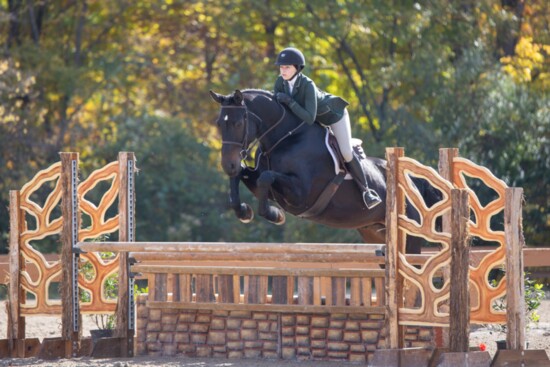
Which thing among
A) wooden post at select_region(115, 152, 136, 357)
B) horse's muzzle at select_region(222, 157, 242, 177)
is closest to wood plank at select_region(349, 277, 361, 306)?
horse's muzzle at select_region(222, 157, 242, 177)

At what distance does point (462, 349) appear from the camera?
5953 millimetres

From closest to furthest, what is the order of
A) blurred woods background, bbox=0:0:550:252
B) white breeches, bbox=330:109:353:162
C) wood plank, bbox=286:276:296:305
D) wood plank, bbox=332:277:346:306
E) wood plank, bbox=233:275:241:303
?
wood plank, bbox=332:277:346:306 → wood plank, bbox=286:276:296:305 → wood plank, bbox=233:275:241:303 → white breeches, bbox=330:109:353:162 → blurred woods background, bbox=0:0:550:252

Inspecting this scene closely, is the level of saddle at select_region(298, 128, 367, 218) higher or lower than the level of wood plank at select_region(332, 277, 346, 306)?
higher

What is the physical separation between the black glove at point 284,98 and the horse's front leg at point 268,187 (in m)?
→ 0.53

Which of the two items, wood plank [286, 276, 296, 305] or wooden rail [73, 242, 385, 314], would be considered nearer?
wooden rail [73, 242, 385, 314]

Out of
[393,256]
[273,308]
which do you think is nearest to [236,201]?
[273,308]

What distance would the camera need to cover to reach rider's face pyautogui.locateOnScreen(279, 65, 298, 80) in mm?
7270

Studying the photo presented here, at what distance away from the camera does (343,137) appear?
7.45 metres

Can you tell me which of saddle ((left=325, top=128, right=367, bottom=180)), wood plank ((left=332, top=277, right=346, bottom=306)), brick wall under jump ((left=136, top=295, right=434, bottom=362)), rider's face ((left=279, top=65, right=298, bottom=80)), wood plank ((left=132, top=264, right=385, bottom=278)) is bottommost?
brick wall under jump ((left=136, top=295, right=434, bottom=362))

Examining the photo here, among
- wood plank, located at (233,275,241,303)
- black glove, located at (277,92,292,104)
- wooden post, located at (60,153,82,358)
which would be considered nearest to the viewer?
wood plank, located at (233,275,241,303)

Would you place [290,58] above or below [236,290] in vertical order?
above

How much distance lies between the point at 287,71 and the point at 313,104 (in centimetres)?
29

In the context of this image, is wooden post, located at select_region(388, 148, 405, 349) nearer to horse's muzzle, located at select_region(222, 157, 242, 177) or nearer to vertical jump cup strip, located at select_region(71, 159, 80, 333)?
horse's muzzle, located at select_region(222, 157, 242, 177)

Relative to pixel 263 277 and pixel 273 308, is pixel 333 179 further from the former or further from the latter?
pixel 273 308
